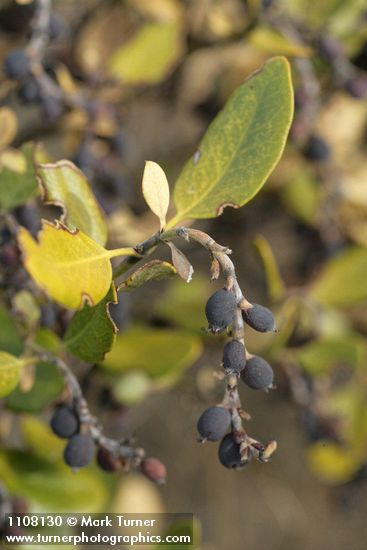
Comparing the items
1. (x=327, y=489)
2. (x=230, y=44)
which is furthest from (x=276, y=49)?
(x=327, y=489)

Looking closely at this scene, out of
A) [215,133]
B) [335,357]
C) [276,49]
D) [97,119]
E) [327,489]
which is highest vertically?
[276,49]

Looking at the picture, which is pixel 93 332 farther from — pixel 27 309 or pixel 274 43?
pixel 274 43

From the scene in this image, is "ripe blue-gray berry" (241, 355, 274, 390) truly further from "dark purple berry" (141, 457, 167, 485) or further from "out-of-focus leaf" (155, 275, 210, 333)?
"out-of-focus leaf" (155, 275, 210, 333)

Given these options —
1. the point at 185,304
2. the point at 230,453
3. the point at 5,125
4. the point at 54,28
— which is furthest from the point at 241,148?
the point at 185,304

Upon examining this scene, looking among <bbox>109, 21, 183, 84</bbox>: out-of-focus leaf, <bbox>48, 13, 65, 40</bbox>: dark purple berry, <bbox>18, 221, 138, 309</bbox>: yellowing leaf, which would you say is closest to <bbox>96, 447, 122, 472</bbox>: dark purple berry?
<bbox>18, 221, 138, 309</bbox>: yellowing leaf

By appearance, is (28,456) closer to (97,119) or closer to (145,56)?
(97,119)

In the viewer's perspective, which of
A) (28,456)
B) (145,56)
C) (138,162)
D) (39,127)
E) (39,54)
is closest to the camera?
(39,54)
